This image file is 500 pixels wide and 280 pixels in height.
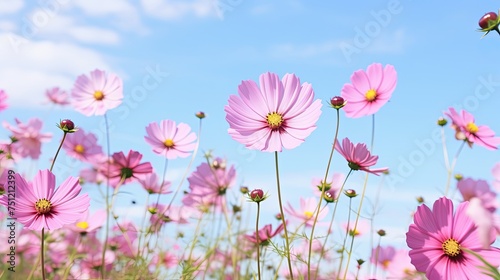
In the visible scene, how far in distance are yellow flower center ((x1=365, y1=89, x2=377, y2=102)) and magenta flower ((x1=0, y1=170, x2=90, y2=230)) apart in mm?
814

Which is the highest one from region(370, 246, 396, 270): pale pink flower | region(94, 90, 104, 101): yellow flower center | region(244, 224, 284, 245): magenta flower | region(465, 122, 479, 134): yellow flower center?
region(94, 90, 104, 101): yellow flower center

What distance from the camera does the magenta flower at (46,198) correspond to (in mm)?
1066

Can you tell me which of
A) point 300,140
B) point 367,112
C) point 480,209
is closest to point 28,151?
point 367,112

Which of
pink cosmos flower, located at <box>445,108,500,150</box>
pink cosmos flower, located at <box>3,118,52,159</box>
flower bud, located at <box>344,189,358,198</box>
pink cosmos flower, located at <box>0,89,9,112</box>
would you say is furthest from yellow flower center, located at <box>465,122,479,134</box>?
pink cosmos flower, located at <box>3,118,52,159</box>

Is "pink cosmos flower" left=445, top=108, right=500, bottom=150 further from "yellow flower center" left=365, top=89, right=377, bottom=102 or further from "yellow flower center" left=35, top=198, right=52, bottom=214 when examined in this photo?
"yellow flower center" left=35, top=198, right=52, bottom=214

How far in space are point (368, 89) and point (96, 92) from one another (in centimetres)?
98

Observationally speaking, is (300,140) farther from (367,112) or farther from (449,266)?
(367,112)

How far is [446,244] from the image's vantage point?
955 mm

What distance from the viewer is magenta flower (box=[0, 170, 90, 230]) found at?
3.50 ft

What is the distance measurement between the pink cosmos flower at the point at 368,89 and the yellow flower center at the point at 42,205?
81 centimetres

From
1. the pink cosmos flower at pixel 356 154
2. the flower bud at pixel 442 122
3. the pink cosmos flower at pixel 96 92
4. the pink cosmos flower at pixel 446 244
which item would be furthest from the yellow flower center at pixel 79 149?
the pink cosmos flower at pixel 446 244

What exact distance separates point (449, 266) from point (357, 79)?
727 mm

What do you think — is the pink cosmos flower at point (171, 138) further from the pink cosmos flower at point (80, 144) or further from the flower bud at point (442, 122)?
the flower bud at point (442, 122)

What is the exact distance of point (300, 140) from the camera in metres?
1.01
